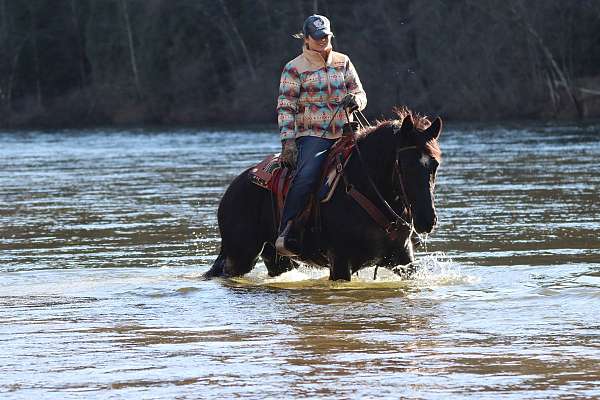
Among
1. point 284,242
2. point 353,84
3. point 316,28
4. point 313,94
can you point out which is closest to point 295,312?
point 284,242

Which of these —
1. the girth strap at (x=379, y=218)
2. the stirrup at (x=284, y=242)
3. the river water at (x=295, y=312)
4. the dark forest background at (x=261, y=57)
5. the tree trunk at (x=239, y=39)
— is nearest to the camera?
the river water at (x=295, y=312)

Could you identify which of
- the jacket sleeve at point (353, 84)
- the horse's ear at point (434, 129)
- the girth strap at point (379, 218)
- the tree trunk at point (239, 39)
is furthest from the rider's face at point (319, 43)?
the tree trunk at point (239, 39)

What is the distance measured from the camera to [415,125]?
9883 mm

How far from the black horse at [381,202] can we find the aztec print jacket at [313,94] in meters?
0.42

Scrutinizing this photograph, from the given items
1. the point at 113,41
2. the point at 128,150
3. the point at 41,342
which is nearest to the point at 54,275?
the point at 41,342

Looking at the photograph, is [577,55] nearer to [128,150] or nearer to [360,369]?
[128,150]

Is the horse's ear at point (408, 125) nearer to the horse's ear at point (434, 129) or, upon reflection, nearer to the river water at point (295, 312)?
the horse's ear at point (434, 129)

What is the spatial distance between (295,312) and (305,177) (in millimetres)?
1394

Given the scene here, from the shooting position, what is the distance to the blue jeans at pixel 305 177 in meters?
10.4

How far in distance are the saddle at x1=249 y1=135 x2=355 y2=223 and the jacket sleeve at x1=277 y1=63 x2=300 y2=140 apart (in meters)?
0.34

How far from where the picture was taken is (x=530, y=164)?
27.5m

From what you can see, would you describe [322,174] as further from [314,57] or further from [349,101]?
[314,57]

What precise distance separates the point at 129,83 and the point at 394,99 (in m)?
25.4

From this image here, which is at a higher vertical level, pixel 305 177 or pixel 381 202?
pixel 305 177
